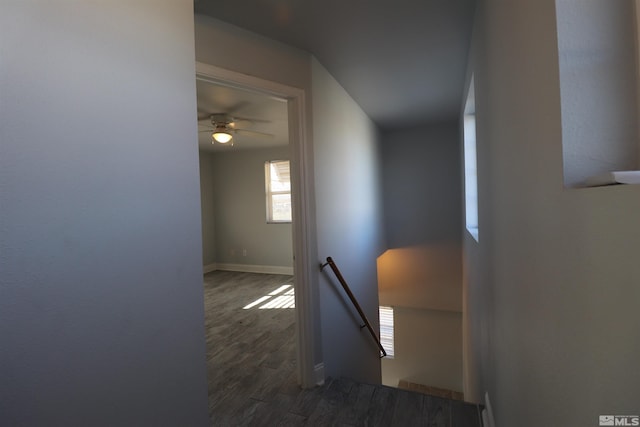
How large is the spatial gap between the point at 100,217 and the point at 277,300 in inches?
141

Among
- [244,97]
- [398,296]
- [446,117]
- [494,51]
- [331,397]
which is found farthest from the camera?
[398,296]

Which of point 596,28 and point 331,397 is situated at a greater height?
point 596,28

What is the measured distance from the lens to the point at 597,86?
53 centimetres

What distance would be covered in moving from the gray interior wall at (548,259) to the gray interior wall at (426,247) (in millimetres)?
3516

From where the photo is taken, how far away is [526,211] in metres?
0.82

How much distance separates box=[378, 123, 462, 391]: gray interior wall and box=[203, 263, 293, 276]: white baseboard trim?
74.5 inches

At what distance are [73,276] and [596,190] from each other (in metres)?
1.17

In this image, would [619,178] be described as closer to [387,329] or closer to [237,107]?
[237,107]

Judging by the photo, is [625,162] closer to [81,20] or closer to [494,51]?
[494,51]

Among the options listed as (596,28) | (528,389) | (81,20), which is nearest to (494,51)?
(596,28)

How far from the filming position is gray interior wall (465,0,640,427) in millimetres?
430

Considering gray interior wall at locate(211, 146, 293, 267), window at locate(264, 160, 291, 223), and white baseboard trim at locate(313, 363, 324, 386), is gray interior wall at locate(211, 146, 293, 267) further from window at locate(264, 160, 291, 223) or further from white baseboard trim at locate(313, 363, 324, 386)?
white baseboard trim at locate(313, 363, 324, 386)

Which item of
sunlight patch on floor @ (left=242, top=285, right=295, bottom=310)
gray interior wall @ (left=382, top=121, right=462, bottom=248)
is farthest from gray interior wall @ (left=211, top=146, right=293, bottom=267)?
gray interior wall @ (left=382, top=121, right=462, bottom=248)

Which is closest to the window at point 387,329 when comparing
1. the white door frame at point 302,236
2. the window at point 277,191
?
Result: the window at point 277,191
